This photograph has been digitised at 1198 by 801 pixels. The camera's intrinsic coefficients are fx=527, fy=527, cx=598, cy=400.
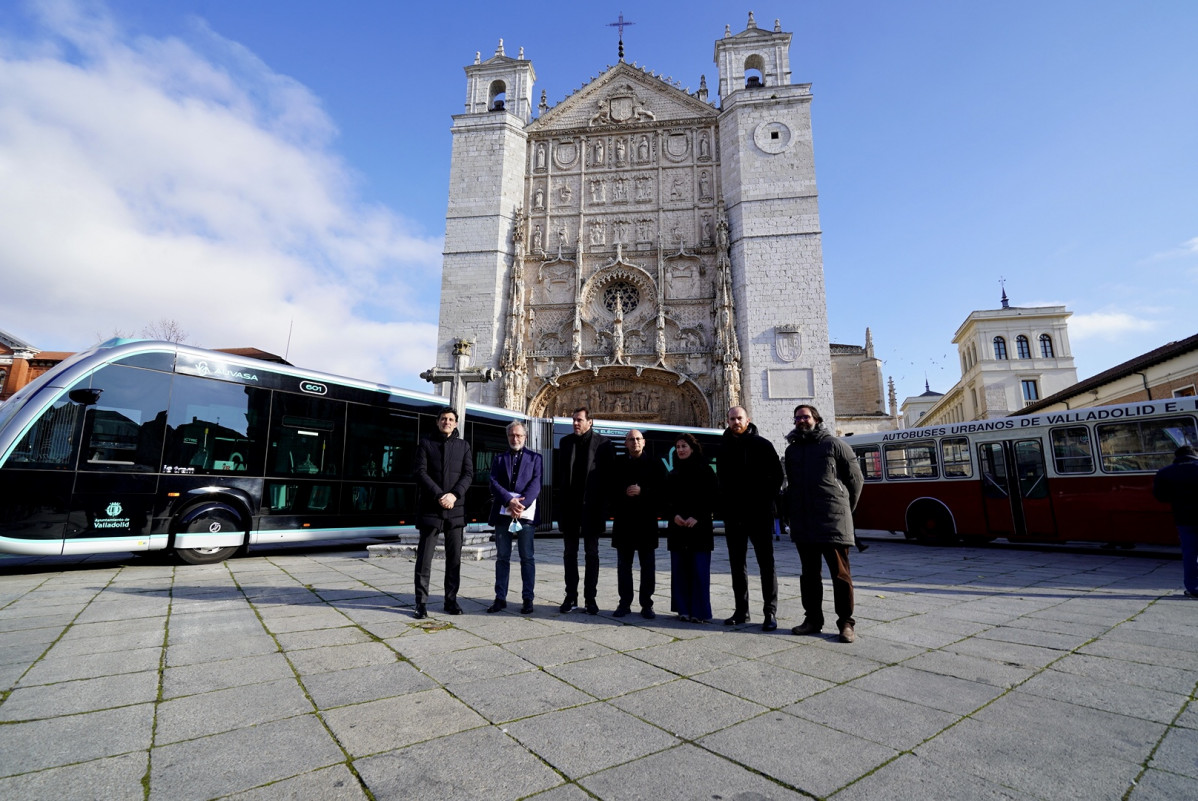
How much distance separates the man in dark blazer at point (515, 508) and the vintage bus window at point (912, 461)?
8.64 meters

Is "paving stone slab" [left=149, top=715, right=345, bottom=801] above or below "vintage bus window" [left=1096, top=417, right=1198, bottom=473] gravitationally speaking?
below

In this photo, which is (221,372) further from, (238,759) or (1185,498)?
(1185,498)

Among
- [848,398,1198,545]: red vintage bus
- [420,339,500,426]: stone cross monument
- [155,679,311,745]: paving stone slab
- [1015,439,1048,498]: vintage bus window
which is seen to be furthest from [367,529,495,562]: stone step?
[1015,439,1048,498]: vintage bus window

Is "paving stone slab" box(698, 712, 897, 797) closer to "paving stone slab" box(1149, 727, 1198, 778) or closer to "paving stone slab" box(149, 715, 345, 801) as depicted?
"paving stone slab" box(1149, 727, 1198, 778)

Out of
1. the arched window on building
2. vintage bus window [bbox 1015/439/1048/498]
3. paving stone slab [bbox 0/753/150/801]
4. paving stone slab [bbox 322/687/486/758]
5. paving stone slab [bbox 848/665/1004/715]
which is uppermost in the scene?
the arched window on building

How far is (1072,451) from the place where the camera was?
8.28 m

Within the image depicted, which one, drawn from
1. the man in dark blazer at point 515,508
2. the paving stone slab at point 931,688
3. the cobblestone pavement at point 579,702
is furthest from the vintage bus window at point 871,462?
the paving stone slab at point 931,688

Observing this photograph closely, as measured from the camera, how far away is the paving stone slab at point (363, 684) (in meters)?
2.38

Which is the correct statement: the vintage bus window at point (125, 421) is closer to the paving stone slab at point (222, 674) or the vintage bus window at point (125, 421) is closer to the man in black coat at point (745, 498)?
the paving stone slab at point (222, 674)

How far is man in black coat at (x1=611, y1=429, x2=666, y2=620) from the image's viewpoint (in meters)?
4.18

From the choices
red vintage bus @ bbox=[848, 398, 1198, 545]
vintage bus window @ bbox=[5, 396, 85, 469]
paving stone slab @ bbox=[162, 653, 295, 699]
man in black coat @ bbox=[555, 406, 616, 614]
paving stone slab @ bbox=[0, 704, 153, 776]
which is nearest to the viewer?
paving stone slab @ bbox=[0, 704, 153, 776]

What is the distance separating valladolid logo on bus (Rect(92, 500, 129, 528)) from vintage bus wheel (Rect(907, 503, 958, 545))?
12218 millimetres

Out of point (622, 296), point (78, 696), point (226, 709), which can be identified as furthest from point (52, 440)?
point (622, 296)

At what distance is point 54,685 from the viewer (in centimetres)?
251
